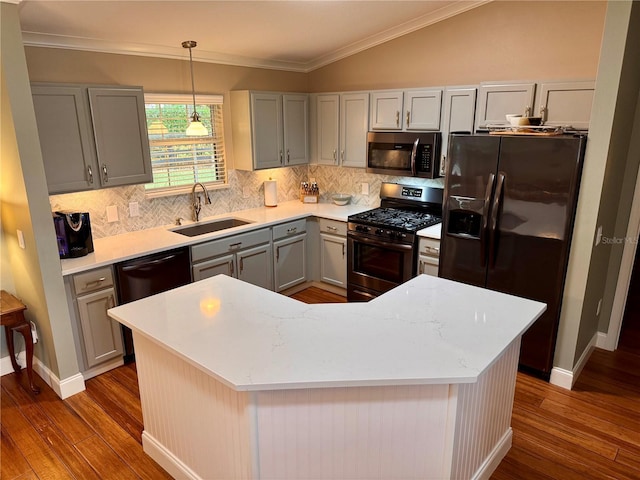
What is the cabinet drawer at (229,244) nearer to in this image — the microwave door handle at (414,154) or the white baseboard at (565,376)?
the microwave door handle at (414,154)

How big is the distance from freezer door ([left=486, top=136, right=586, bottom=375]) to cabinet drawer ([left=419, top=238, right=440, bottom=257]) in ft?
1.74

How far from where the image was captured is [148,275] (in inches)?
137

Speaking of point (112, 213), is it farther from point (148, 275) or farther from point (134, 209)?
point (148, 275)

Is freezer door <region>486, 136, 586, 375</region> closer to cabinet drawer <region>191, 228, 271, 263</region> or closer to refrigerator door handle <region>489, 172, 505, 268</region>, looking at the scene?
refrigerator door handle <region>489, 172, 505, 268</region>

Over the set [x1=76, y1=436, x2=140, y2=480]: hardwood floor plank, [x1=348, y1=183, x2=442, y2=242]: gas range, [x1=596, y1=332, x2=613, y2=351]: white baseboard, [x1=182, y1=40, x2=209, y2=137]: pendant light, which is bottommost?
[x1=76, y1=436, x2=140, y2=480]: hardwood floor plank

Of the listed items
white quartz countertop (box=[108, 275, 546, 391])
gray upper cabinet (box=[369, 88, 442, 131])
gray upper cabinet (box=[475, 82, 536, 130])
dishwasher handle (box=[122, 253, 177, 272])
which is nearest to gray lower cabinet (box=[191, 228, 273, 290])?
dishwasher handle (box=[122, 253, 177, 272])

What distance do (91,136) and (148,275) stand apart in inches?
43.9

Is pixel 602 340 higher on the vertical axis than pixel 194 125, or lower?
lower

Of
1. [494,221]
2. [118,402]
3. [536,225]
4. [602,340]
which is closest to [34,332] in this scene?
[118,402]

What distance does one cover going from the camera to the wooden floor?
2508mm

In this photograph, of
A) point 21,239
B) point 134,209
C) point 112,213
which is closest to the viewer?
point 21,239

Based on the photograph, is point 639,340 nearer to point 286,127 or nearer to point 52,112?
point 286,127

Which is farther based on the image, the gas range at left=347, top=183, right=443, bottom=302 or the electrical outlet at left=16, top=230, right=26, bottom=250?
the gas range at left=347, top=183, right=443, bottom=302

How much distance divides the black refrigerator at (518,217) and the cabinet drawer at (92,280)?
103 inches
